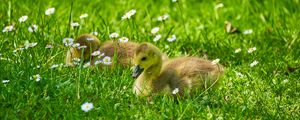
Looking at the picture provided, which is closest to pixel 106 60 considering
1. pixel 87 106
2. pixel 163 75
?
pixel 163 75

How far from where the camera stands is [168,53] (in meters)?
6.21

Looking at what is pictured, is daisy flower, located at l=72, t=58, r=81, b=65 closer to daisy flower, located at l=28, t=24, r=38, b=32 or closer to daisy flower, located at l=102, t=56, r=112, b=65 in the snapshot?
daisy flower, located at l=102, t=56, r=112, b=65

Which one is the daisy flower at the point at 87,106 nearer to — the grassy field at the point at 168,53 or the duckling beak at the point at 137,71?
the grassy field at the point at 168,53

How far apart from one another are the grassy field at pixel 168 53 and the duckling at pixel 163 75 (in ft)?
0.24

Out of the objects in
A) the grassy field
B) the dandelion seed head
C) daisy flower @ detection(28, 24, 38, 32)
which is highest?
daisy flower @ detection(28, 24, 38, 32)

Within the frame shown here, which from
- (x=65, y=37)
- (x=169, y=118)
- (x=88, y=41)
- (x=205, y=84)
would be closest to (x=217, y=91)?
(x=205, y=84)

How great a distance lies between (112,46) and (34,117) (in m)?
1.28

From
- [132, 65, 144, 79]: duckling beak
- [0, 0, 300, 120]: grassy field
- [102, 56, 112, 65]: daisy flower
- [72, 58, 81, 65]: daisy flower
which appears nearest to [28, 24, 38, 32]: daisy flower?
[0, 0, 300, 120]: grassy field

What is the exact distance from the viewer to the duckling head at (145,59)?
509 centimetres

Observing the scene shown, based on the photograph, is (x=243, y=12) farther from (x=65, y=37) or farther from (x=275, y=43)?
(x=65, y=37)

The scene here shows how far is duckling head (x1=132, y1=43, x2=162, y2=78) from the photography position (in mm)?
5086

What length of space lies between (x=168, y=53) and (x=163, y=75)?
111 centimetres

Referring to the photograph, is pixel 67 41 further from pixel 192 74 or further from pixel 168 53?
pixel 192 74

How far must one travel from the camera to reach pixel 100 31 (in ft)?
21.1
